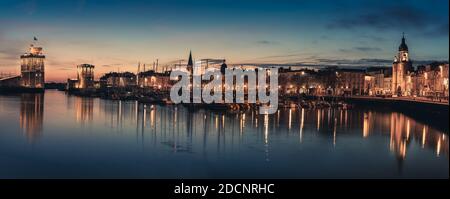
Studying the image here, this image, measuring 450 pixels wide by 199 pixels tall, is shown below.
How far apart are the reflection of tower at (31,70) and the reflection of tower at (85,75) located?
987cm

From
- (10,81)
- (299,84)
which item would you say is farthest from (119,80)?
(299,84)

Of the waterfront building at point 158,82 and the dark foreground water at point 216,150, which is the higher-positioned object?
the waterfront building at point 158,82

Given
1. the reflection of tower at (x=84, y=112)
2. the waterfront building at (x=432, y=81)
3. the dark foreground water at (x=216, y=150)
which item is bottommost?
the dark foreground water at (x=216, y=150)

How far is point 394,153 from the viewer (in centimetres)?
2369

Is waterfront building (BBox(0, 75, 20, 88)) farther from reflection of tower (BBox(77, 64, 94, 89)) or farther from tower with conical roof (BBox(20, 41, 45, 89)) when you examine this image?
reflection of tower (BBox(77, 64, 94, 89))

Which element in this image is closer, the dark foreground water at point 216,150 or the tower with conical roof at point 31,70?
the dark foreground water at point 216,150

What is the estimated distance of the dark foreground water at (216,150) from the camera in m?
18.3

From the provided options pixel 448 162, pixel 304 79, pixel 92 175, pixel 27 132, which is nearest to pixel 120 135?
pixel 27 132

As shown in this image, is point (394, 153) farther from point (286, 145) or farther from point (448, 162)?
point (286, 145)

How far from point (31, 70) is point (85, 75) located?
14143 mm

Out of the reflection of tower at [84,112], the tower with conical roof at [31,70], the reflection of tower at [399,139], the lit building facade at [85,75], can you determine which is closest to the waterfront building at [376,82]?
the reflection of tower at [84,112]

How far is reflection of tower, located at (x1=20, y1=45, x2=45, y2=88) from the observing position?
440ft

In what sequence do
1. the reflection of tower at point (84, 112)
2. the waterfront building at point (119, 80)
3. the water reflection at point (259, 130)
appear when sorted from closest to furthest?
the water reflection at point (259, 130) → the reflection of tower at point (84, 112) → the waterfront building at point (119, 80)

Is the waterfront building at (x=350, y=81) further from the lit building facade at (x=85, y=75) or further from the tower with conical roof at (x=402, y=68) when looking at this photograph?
the lit building facade at (x=85, y=75)
